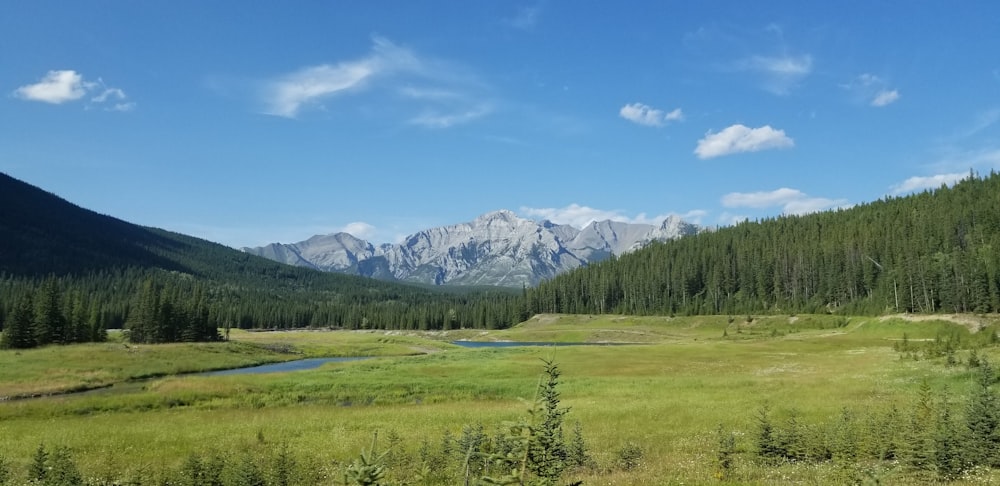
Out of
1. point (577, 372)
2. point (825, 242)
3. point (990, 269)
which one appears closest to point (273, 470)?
point (577, 372)

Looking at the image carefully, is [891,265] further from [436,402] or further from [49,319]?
[49,319]

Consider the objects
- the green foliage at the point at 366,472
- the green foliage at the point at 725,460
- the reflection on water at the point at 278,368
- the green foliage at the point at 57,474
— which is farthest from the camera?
the reflection on water at the point at 278,368

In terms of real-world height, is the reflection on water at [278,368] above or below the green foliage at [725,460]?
below

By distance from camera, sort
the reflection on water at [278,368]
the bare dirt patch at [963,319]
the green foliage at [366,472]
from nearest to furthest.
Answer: the green foliage at [366,472], the reflection on water at [278,368], the bare dirt patch at [963,319]

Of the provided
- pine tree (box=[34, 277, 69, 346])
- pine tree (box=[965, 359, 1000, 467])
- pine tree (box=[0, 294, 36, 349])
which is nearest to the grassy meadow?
pine tree (box=[965, 359, 1000, 467])

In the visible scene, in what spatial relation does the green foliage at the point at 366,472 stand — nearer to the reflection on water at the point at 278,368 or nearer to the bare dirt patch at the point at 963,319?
the reflection on water at the point at 278,368

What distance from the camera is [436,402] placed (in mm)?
49156

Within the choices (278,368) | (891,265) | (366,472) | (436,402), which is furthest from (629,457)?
(891,265)

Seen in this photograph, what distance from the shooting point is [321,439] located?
31734mm

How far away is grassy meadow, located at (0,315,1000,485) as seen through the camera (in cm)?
2473

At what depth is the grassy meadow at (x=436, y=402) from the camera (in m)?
24.7

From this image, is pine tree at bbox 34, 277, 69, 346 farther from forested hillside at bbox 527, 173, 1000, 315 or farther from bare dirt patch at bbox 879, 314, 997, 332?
forested hillside at bbox 527, 173, 1000, 315

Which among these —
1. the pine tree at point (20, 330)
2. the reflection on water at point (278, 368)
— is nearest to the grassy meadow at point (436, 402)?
the reflection on water at point (278, 368)

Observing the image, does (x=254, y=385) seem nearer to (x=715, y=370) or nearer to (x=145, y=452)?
(x=145, y=452)
